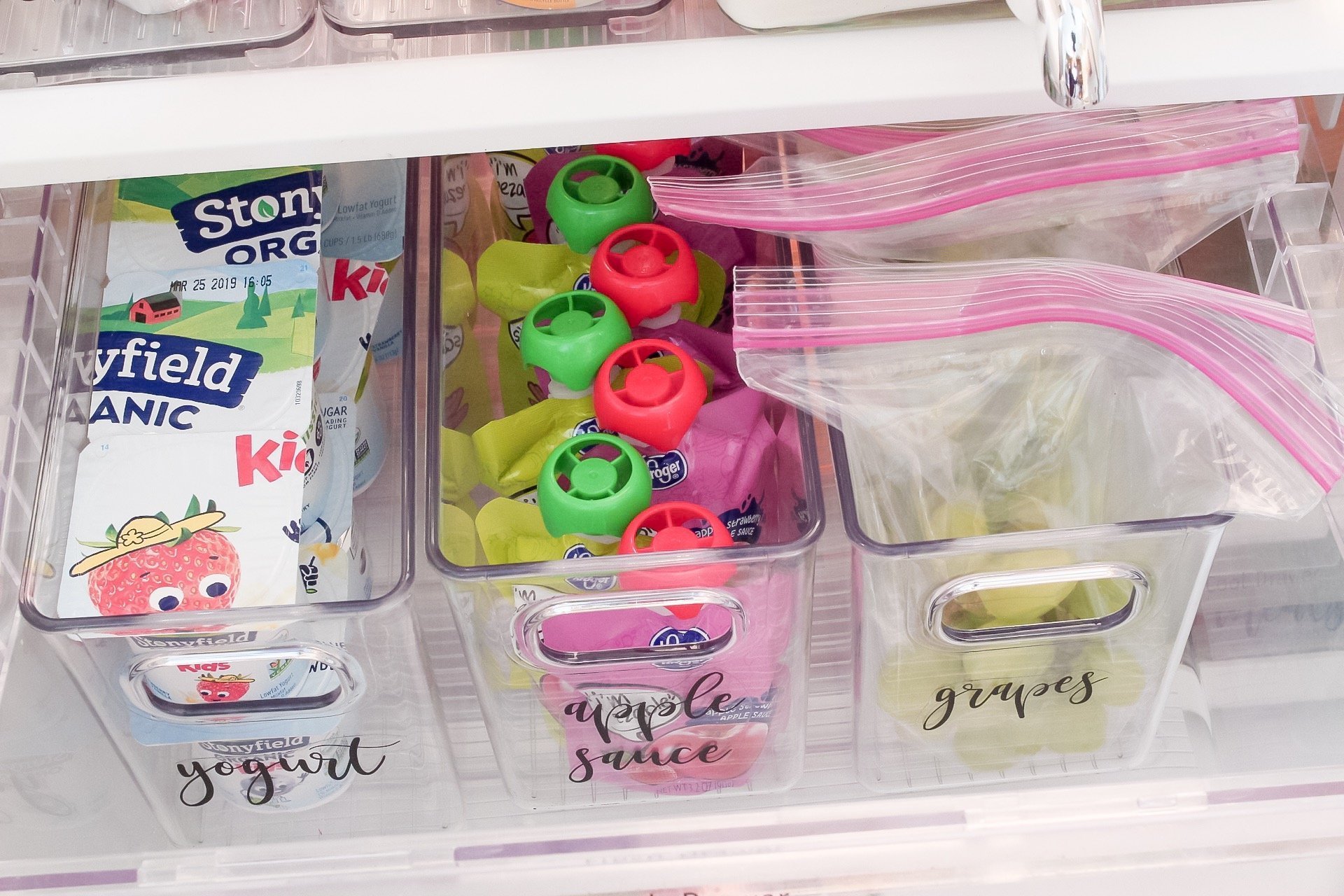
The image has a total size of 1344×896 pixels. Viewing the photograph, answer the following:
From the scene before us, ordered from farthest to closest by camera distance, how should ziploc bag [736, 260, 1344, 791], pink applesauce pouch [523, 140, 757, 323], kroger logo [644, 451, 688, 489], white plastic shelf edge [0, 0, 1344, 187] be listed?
1. pink applesauce pouch [523, 140, 757, 323]
2. kroger logo [644, 451, 688, 489]
3. ziploc bag [736, 260, 1344, 791]
4. white plastic shelf edge [0, 0, 1344, 187]

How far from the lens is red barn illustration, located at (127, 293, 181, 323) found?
836 millimetres

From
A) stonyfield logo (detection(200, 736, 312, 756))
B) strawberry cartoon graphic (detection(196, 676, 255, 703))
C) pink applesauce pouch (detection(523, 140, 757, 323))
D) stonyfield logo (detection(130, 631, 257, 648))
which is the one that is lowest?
stonyfield logo (detection(200, 736, 312, 756))

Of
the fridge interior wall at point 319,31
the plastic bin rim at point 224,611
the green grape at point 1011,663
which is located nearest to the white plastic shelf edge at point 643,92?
the fridge interior wall at point 319,31

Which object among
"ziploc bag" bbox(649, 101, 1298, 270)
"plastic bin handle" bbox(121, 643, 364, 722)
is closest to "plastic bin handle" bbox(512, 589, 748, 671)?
"plastic bin handle" bbox(121, 643, 364, 722)

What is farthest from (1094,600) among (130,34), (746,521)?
A: (130,34)

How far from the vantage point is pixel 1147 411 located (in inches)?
31.0

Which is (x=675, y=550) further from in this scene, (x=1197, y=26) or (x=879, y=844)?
(x=1197, y=26)

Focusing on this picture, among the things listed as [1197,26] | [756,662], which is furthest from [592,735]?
[1197,26]

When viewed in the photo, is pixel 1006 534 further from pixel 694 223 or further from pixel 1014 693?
pixel 694 223

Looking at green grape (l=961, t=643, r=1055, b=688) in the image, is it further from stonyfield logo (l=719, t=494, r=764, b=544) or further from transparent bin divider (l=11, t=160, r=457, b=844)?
transparent bin divider (l=11, t=160, r=457, b=844)

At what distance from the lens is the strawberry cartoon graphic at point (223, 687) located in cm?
79

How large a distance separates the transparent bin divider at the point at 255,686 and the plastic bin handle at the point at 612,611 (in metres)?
0.08

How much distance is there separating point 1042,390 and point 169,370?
1.80 ft

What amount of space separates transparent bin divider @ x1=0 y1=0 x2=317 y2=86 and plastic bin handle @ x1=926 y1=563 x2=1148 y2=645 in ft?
1.59
